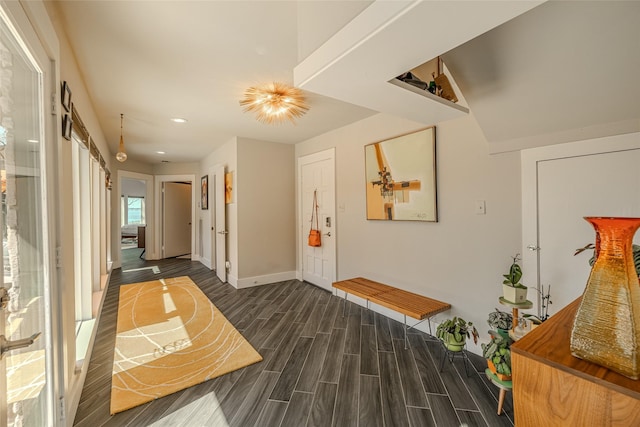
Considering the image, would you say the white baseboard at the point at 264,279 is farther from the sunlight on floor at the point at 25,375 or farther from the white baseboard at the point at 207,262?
the sunlight on floor at the point at 25,375

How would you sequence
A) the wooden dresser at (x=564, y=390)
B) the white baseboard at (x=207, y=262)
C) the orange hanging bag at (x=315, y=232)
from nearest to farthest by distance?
1. the wooden dresser at (x=564, y=390)
2. the orange hanging bag at (x=315, y=232)
3. the white baseboard at (x=207, y=262)

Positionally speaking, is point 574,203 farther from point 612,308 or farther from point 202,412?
point 202,412

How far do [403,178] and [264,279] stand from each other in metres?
2.79

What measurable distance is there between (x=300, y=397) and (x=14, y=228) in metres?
1.76

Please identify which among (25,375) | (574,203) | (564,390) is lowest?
(25,375)

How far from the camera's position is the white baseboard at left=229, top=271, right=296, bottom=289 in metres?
4.23

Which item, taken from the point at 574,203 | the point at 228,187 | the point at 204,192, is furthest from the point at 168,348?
the point at 204,192

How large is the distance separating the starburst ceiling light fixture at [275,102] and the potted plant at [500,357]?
243 centimetres

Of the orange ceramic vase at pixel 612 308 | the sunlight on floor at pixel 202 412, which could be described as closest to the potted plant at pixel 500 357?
the orange ceramic vase at pixel 612 308

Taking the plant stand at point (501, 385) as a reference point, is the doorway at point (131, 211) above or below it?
above

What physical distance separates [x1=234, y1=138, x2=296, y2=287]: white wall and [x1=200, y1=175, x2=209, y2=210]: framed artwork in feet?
6.30

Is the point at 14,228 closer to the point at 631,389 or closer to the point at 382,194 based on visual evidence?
the point at 631,389

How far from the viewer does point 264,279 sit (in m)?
4.44

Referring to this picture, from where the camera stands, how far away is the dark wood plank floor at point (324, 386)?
5.36 ft
